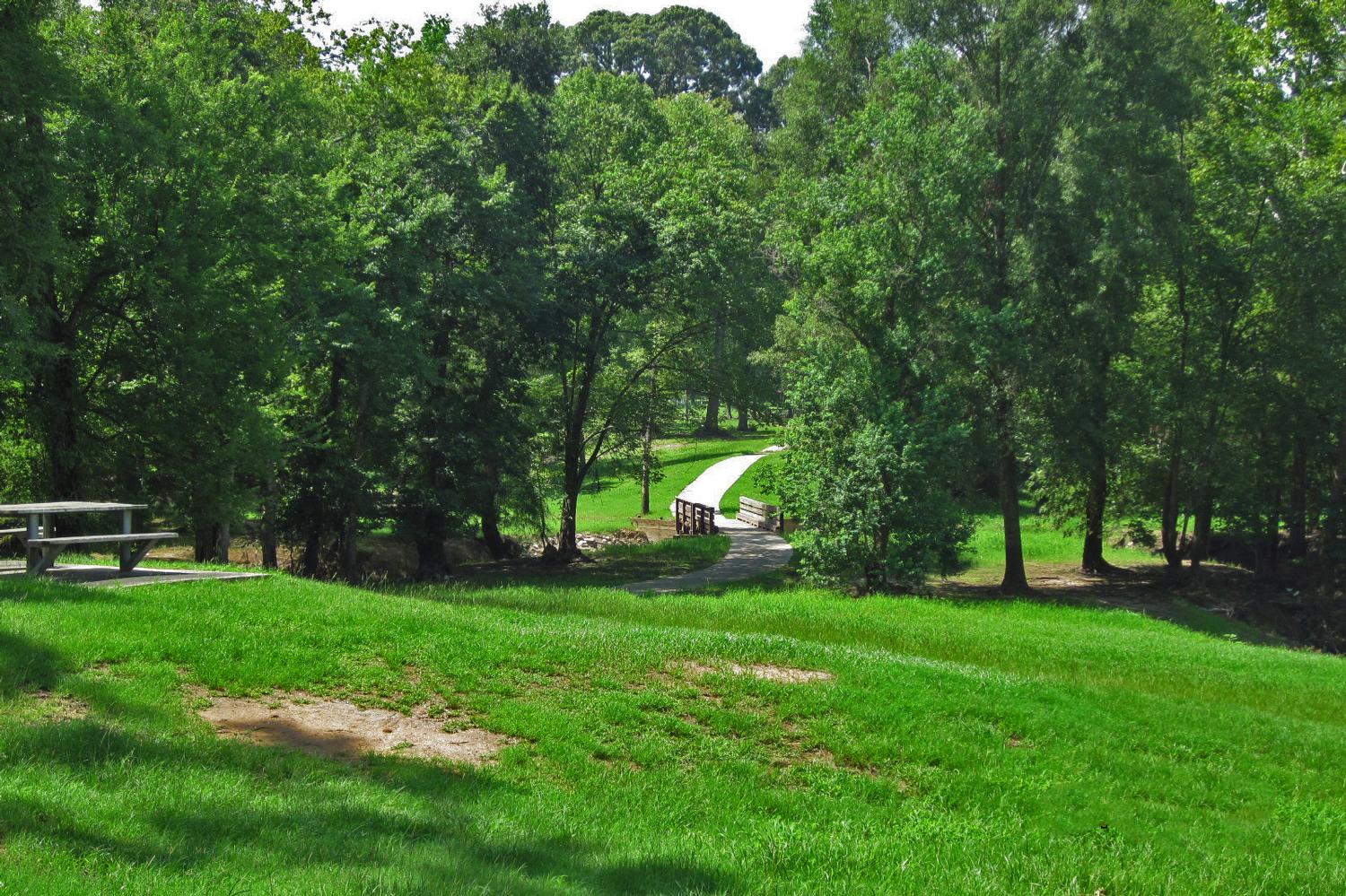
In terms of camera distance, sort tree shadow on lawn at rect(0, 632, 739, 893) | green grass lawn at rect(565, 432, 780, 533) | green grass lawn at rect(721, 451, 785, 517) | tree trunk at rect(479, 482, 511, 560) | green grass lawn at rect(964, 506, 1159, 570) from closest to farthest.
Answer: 1. tree shadow on lawn at rect(0, 632, 739, 893)
2. tree trunk at rect(479, 482, 511, 560)
3. green grass lawn at rect(964, 506, 1159, 570)
4. green grass lawn at rect(565, 432, 780, 533)
5. green grass lawn at rect(721, 451, 785, 517)

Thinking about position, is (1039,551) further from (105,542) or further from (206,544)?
(105,542)

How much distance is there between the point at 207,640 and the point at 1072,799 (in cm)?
827

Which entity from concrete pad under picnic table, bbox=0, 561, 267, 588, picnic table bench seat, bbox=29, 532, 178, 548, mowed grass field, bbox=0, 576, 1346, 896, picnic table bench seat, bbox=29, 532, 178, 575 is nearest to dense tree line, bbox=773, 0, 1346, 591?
mowed grass field, bbox=0, 576, 1346, 896

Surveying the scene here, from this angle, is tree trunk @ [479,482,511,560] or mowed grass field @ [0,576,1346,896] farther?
tree trunk @ [479,482,511,560]

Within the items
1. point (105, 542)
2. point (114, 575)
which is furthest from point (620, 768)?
point (114, 575)

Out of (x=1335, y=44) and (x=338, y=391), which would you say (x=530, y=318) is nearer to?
(x=338, y=391)

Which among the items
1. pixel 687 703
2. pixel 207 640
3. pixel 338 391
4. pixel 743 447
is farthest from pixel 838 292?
pixel 743 447

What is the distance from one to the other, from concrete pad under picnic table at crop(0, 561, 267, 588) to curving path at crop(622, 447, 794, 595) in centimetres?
979

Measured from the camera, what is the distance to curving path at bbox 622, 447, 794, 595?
79.8 ft

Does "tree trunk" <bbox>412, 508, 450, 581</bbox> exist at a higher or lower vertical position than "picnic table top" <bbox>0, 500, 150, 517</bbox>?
lower

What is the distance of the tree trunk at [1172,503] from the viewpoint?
2648 centimetres

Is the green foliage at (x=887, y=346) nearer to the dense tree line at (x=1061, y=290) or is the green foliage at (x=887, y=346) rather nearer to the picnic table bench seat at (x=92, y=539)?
the dense tree line at (x=1061, y=290)

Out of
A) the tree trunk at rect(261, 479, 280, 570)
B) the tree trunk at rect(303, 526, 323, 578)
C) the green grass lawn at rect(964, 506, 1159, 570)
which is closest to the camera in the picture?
the tree trunk at rect(261, 479, 280, 570)

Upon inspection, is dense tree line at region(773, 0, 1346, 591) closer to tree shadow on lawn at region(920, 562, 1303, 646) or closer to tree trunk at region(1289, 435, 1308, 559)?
tree trunk at region(1289, 435, 1308, 559)
